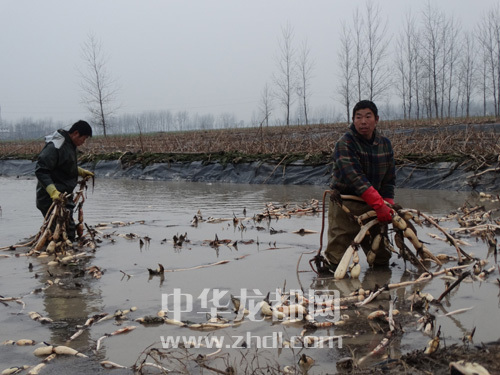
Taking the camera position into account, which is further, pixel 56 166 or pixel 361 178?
pixel 56 166

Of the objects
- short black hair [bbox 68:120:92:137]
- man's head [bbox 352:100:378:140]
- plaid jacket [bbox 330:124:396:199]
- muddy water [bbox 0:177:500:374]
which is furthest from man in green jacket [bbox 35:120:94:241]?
man's head [bbox 352:100:378:140]

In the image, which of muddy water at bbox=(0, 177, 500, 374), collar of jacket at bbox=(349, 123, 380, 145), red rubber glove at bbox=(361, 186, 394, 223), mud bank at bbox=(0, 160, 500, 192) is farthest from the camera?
mud bank at bbox=(0, 160, 500, 192)

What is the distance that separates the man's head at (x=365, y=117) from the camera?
181 inches

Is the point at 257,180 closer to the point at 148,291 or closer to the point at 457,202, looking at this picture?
the point at 457,202

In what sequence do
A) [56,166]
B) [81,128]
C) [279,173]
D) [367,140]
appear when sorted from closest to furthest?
[367,140]
[81,128]
[56,166]
[279,173]

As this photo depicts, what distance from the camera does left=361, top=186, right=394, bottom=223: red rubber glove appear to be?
4566mm

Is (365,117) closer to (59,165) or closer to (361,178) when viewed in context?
(361,178)

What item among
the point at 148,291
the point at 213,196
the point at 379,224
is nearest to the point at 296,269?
the point at 379,224

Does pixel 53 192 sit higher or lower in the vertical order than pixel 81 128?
lower

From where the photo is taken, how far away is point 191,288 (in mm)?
4613

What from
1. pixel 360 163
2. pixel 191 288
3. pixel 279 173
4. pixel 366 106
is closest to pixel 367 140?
pixel 360 163

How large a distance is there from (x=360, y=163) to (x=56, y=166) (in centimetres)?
396

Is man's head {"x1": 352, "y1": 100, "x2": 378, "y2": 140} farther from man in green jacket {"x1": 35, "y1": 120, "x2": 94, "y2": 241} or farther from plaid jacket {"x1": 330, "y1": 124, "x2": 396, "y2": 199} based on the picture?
man in green jacket {"x1": 35, "y1": 120, "x2": 94, "y2": 241}

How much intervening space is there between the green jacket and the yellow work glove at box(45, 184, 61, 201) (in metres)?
0.06
